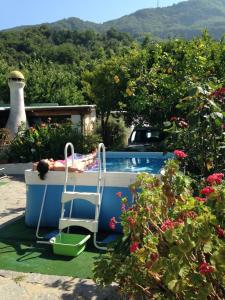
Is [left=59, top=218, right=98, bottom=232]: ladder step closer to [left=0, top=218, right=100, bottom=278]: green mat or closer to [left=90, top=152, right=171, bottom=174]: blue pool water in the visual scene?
[left=0, top=218, right=100, bottom=278]: green mat

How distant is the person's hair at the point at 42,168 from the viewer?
332 inches

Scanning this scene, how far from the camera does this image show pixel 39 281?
19.3 ft

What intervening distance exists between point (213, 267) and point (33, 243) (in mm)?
5034

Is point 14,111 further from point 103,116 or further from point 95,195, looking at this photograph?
point 95,195

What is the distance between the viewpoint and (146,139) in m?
15.0

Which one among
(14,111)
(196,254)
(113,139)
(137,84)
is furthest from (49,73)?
(196,254)

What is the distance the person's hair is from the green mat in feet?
3.82

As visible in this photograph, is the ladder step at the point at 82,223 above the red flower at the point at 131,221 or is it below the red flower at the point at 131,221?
below

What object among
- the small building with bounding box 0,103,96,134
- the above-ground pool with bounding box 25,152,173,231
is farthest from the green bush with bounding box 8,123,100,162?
the above-ground pool with bounding box 25,152,173,231

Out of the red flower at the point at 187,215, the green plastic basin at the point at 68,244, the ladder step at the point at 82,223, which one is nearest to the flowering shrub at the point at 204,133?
the ladder step at the point at 82,223

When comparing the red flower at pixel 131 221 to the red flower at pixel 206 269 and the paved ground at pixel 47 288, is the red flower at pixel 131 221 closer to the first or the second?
the red flower at pixel 206 269

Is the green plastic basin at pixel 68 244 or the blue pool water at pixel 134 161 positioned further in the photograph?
the blue pool water at pixel 134 161

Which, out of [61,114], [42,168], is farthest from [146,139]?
[42,168]

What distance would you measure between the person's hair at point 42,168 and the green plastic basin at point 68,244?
5.29ft
